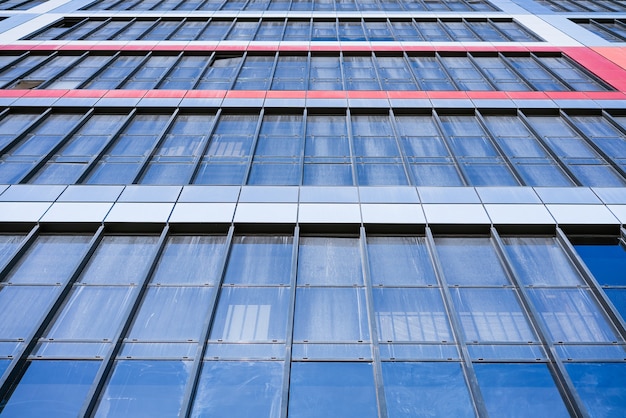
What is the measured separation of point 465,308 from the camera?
9531 mm

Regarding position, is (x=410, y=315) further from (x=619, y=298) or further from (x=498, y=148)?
(x=498, y=148)

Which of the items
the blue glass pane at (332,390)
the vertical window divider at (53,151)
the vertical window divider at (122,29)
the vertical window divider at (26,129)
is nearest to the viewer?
the blue glass pane at (332,390)

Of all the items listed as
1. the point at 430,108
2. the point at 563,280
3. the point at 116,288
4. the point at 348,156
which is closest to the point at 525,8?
the point at 430,108

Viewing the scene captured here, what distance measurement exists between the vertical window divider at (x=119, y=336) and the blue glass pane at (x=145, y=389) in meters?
0.14

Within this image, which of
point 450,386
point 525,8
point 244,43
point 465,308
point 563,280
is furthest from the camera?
point 525,8

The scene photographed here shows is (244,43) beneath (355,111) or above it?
above

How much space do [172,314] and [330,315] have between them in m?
3.57

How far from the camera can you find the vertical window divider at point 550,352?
773 cm

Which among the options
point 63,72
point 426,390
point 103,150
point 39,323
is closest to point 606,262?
point 426,390

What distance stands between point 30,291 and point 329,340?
23.6 ft

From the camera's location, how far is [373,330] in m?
8.95

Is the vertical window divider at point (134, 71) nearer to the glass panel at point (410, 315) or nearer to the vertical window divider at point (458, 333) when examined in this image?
the vertical window divider at point (458, 333)

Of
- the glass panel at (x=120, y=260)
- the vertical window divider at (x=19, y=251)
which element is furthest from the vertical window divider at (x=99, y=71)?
the glass panel at (x=120, y=260)

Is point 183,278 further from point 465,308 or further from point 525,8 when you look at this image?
point 525,8
